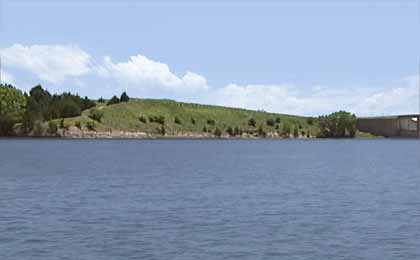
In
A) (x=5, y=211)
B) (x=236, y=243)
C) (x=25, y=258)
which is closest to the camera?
(x=25, y=258)

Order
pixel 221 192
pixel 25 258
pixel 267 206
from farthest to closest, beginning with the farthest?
pixel 221 192 → pixel 267 206 → pixel 25 258

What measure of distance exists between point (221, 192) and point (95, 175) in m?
22.3

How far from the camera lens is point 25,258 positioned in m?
28.0

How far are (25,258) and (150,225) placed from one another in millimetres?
8857

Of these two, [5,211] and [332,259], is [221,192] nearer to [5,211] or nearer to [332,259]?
[5,211]

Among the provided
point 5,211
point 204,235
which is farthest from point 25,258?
point 5,211

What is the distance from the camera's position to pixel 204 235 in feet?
108

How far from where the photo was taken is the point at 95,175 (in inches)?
2896

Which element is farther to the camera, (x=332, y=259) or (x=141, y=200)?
(x=141, y=200)

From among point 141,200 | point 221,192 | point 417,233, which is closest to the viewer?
point 417,233

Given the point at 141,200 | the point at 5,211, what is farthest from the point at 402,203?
the point at 5,211

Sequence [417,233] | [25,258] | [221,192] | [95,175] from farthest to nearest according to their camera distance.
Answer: [95,175] → [221,192] → [417,233] → [25,258]

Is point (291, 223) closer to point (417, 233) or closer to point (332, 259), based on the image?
point (417, 233)

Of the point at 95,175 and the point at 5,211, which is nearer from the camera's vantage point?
the point at 5,211
